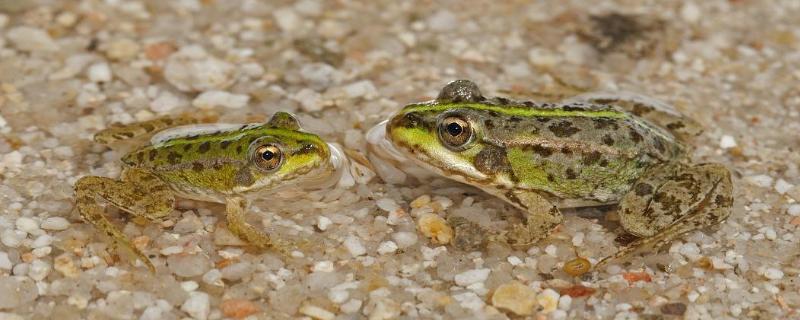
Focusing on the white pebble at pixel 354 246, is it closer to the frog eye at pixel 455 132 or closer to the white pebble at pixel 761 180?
the frog eye at pixel 455 132

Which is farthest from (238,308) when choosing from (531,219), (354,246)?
(531,219)

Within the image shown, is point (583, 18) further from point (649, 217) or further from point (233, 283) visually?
point (233, 283)

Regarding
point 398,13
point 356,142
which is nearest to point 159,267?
point 356,142

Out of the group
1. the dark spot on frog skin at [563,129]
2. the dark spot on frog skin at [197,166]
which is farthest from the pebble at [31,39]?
the dark spot on frog skin at [563,129]

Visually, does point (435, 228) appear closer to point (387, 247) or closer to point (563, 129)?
point (387, 247)

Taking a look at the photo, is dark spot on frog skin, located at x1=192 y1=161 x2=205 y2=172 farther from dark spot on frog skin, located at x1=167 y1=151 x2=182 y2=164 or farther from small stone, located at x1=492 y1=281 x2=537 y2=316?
small stone, located at x1=492 y1=281 x2=537 y2=316

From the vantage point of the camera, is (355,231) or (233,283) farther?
(355,231)

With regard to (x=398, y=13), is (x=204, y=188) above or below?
below
